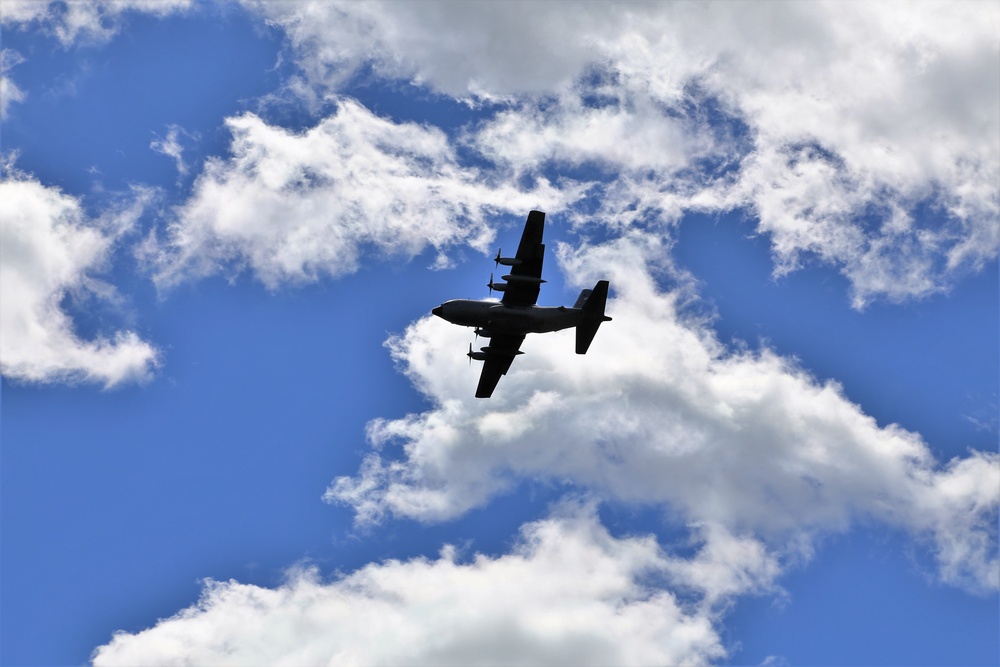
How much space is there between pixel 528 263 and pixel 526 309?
13.4 ft

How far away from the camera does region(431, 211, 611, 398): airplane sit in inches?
3994

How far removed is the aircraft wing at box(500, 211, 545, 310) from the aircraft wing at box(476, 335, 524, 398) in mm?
5793

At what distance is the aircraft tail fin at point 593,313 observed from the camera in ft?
344

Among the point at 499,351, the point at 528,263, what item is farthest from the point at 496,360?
the point at 528,263

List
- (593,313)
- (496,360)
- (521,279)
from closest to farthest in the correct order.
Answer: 1. (521,279)
2. (593,313)
3. (496,360)

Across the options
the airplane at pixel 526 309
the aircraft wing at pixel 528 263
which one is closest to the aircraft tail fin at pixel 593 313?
the airplane at pixel 526 309

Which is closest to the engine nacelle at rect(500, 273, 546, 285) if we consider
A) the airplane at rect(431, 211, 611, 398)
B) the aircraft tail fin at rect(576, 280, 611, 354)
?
the airplane at rect(431, 211, 611, 398)

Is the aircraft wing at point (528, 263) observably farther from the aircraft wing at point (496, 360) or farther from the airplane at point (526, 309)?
the aircraft wing at point (496, 360)

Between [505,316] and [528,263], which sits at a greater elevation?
[528,263]

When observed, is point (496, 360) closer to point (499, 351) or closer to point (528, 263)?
point (499, 351)

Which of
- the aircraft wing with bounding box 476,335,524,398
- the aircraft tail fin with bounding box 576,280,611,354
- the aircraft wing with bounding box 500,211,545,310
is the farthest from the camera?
the aircraft wing with bounding box 476,335,524,398

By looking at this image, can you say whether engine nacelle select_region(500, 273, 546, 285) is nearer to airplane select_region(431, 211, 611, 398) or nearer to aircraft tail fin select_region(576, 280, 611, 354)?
airplane select_region(431, 211, 611, 398)

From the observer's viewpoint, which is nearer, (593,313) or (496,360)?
(593,313)

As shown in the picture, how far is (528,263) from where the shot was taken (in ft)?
333
